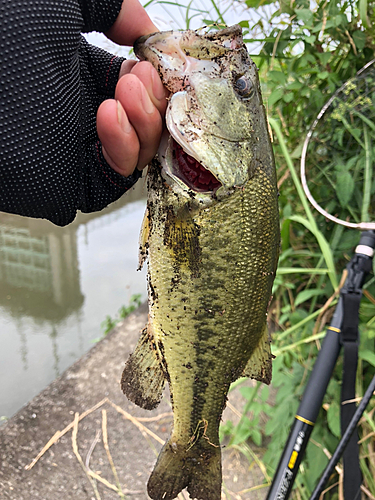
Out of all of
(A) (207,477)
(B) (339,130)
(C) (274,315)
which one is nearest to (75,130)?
(A) (207,477)

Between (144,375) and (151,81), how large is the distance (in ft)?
2.59

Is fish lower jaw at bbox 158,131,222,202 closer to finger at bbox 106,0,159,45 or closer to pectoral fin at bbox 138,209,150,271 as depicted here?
pectoral fin at bbox 138,209,150,271

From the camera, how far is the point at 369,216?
6.59 feet

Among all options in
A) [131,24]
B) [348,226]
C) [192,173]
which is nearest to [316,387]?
[348,226]

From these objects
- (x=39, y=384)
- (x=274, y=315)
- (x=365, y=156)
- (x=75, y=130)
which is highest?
(x=75, y=130)

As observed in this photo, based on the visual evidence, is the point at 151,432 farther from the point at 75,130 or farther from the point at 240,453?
the point at 75,130

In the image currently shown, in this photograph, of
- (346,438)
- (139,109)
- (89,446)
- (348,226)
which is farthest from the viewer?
(89,446)

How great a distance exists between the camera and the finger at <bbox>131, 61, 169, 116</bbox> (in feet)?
2.70

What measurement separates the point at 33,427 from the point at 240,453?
125 cm

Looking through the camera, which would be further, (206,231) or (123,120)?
(206,231)

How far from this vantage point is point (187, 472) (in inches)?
43.0

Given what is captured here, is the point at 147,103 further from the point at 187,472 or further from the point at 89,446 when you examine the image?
the point at 89,446

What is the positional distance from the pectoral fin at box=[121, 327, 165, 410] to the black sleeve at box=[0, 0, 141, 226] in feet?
1.42

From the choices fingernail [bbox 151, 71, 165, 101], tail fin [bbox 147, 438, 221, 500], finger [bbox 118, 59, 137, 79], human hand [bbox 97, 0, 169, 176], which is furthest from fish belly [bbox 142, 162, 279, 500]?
finger [bbox 118, 59, 137, 79]
